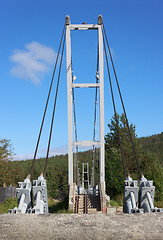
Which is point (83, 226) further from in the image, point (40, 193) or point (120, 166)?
point (120, 166)

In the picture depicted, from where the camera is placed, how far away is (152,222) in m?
4.09

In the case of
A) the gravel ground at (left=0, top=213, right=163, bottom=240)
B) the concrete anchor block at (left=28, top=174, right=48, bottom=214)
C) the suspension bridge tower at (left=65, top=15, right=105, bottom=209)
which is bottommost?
the gravel ground at (left=0, top=213, right=163, bottom=240)

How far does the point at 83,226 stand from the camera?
13.1 feet

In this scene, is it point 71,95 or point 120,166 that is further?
point 120,166

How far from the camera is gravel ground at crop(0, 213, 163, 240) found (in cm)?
373

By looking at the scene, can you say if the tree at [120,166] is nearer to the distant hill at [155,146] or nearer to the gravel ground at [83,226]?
the distant hill at [155,146]

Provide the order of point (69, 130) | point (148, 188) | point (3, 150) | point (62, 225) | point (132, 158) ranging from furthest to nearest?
point (132, 158)
point (3, 150)
point (69, 130)
point (148, 188)
point (62, 225)

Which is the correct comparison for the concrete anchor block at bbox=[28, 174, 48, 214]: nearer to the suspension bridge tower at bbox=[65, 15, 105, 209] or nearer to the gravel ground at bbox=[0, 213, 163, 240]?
the gravel ground at bbox=[0, 213, 163, 240]

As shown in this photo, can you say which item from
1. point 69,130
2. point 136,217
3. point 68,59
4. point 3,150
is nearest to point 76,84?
point 68,59

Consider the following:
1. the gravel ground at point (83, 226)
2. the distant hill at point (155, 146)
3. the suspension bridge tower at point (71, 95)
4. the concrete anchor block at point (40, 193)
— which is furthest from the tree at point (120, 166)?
the gravel ground at point (83, 226)

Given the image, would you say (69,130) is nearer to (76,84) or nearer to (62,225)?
Result: (76,84)

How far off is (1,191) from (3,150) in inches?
287

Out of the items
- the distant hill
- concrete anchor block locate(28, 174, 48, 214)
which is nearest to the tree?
the distant hill

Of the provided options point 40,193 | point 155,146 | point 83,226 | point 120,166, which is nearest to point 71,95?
point 40,193
